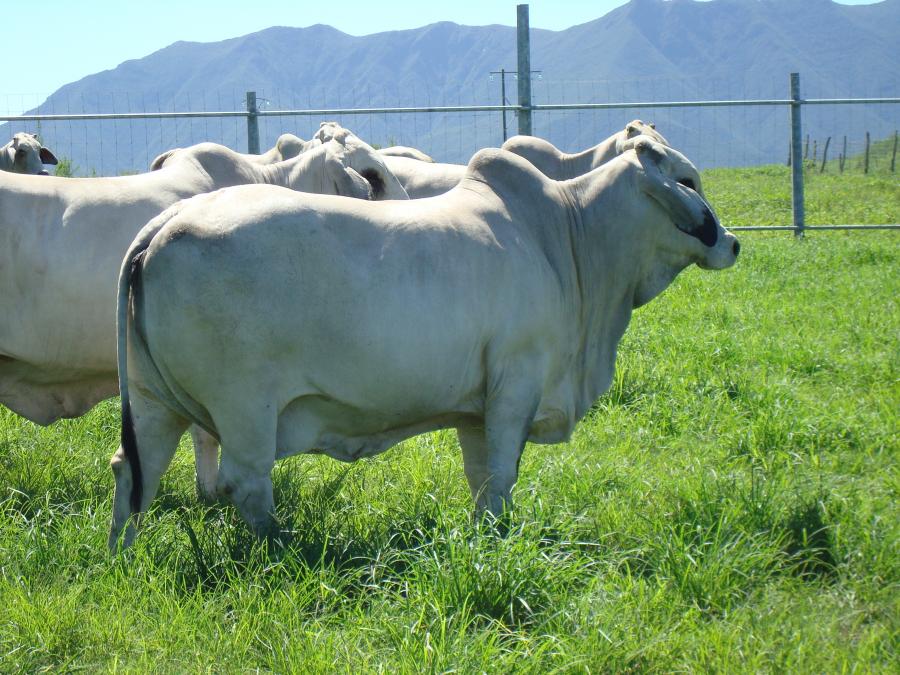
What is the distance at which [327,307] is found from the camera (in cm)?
401

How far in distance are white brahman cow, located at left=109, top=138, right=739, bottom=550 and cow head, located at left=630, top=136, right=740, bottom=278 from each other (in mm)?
14

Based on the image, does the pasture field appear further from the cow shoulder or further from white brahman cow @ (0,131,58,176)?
white brahman cow @ (0,131,58,176)

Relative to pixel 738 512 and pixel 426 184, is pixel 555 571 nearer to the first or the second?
pixel 738 512

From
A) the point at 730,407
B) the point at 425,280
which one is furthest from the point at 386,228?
the point at 730,407

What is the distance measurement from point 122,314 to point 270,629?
1.41 m

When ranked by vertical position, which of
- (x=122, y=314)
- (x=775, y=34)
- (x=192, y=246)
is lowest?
(x=122, y=314)

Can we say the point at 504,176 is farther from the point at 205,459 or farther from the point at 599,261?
the point at 205,459

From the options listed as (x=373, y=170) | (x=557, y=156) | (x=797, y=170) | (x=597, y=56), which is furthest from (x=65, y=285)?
(x=597, y=56)

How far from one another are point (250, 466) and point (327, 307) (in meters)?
0.67

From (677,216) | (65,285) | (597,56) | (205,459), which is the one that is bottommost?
(205,459)

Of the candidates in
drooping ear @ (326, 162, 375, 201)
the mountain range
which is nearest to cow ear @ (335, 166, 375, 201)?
drooping ear @ (326, 162, 375, 201)

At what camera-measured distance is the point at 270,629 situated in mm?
3422

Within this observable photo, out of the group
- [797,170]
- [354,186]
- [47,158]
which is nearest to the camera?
[354,186]

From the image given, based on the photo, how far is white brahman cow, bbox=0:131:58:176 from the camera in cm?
852
